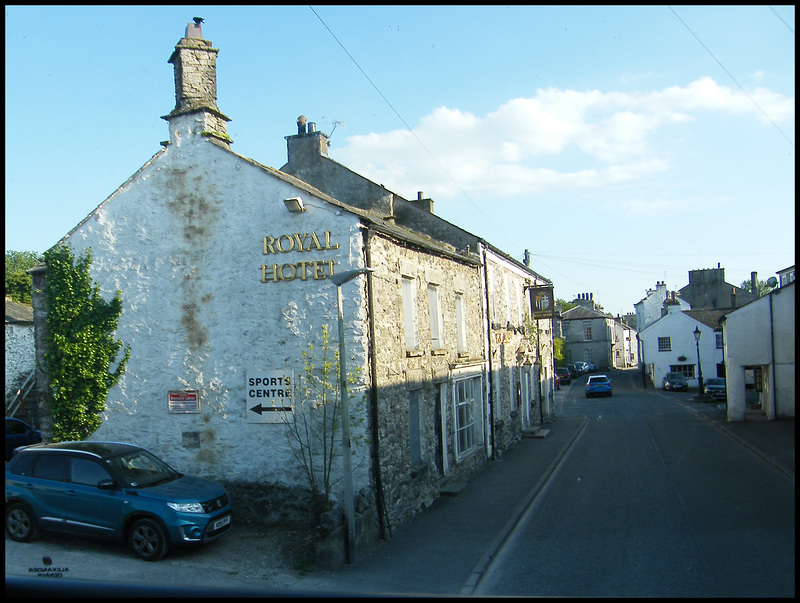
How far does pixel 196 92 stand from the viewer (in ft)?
43.7

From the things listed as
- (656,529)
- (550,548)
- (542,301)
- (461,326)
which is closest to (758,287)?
(542,301)

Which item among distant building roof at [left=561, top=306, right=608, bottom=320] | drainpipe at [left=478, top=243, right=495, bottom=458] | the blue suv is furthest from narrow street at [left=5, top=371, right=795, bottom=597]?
distant building roof at [left=561, top=306, right=608, bottom=320]

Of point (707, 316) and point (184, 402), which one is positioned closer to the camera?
point (184, 402)

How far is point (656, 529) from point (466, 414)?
6857 millimetres

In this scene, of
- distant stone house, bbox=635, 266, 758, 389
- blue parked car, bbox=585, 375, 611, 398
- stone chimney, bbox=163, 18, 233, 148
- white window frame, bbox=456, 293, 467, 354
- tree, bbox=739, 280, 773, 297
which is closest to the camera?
stone chimney, bbox=163, 18, 233, 148

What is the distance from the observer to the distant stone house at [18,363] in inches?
843

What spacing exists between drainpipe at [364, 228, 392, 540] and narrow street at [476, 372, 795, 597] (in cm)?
224

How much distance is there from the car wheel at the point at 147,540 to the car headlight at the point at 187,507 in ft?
1.16

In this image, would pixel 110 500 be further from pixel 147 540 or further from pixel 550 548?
pixel 550 548

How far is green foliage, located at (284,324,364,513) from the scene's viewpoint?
1159cm

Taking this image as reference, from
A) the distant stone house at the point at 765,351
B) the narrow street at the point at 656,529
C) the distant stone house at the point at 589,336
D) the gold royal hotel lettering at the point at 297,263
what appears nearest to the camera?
the narrow street at the point at 656,529

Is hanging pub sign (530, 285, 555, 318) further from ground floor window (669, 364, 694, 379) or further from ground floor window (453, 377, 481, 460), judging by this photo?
ground floor window (669, 364, 694, 379)

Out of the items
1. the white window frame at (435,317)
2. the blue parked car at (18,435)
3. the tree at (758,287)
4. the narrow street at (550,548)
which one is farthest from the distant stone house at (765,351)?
the tree at (758,287)

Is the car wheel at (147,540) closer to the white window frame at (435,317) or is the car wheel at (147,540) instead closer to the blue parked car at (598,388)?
the white window frame at (435,317)
